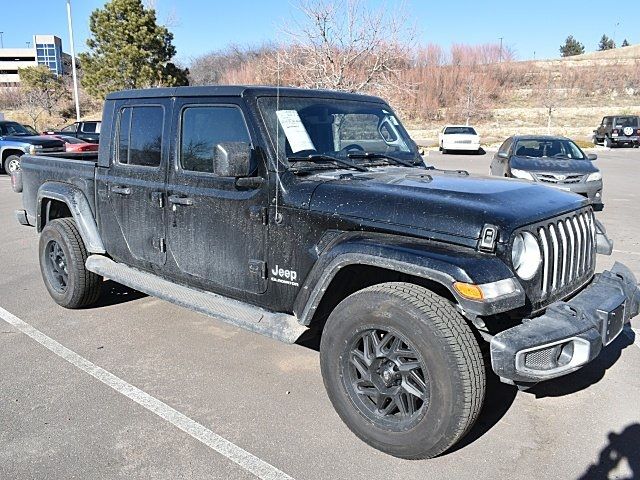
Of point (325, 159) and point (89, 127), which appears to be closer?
point (325, 159)

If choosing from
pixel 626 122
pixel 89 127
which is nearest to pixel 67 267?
pixel 89 127

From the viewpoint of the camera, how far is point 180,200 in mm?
4062

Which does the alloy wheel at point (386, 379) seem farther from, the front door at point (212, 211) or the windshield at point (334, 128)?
the windshield at point (334, 128)

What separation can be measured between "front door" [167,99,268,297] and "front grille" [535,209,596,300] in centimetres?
164

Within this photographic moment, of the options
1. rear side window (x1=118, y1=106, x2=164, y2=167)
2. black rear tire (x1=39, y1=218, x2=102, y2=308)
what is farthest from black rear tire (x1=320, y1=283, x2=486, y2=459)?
black rear tire (x1=39, y1=218, x2=102, y2=308)

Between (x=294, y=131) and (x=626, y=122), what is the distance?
34292mm

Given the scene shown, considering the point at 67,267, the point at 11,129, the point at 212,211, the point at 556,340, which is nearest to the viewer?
the point at 556,340

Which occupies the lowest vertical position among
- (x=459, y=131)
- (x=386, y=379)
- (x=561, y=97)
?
(x=386, y=379)

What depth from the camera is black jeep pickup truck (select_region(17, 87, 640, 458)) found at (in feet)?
9.25

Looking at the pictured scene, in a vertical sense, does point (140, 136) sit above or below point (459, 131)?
above

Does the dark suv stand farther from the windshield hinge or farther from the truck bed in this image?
the windshield hinge

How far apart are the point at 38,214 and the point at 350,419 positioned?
3883 mm

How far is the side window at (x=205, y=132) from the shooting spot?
3.82 metres

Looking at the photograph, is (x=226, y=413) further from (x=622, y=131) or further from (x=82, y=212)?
(x=622, y=131)
